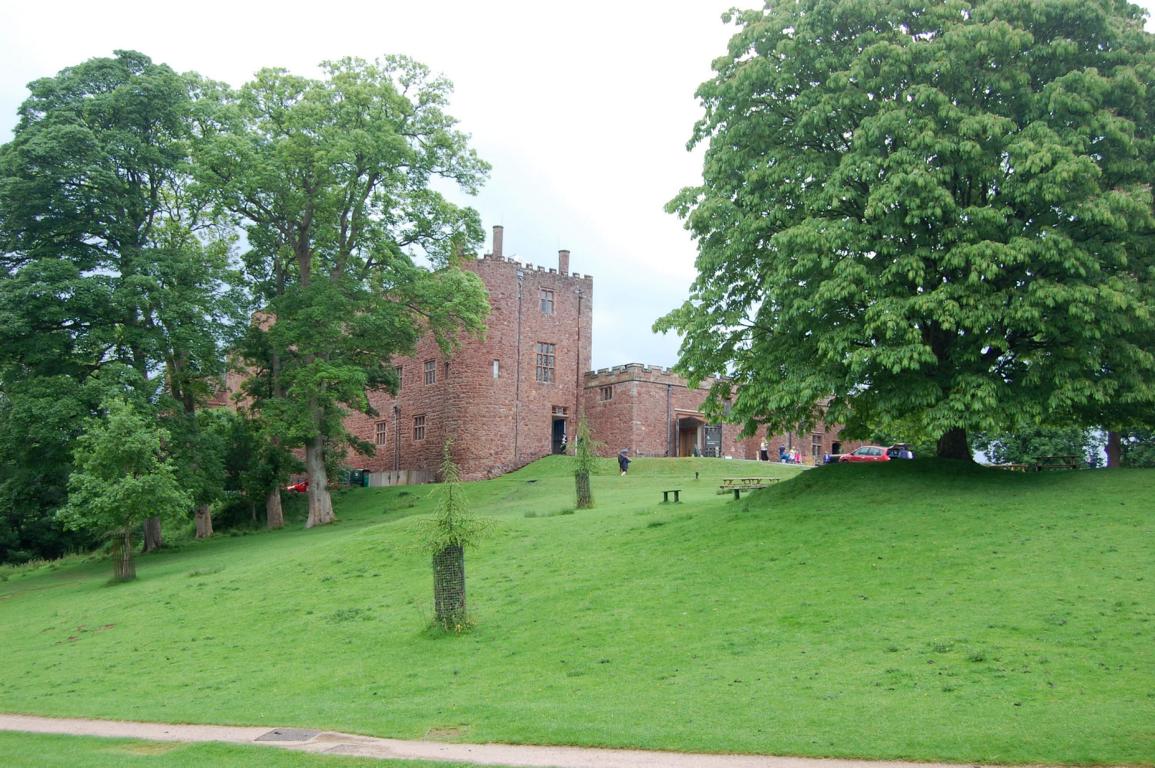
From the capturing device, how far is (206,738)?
12.2 m

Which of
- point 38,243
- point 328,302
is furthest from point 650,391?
point 38,243

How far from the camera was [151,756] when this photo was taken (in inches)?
447

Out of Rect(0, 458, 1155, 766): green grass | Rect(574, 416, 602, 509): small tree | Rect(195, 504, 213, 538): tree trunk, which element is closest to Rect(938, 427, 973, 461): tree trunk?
Rect(0, 458, 1155, 766): green grass

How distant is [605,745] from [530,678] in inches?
135

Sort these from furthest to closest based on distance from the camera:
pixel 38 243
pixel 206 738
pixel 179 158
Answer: pixel 179 158
pixel 38 243
pixel 206 738

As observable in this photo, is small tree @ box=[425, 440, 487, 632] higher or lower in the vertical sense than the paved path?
higher

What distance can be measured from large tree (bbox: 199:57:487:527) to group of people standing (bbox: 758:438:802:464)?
78.8ft

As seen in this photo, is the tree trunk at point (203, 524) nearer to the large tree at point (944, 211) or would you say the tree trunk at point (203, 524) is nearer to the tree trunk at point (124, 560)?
the tree trunk at point (124, 560)

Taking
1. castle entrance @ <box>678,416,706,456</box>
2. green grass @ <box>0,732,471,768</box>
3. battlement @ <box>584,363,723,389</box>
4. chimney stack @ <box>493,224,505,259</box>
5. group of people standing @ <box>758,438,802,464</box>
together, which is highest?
chimney stack @ <box>493,224,505,259</box>

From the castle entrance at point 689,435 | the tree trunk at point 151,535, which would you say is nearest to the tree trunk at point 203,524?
the tree trunk at point 151,535

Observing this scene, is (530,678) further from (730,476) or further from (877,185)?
(730,476)

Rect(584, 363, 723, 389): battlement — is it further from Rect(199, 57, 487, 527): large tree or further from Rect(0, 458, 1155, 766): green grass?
Rect(0, 458, 1155, 766): green grass

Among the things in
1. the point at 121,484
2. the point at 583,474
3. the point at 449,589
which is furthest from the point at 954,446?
the point at 121,484

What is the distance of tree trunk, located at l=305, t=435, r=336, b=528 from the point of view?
130 ft
